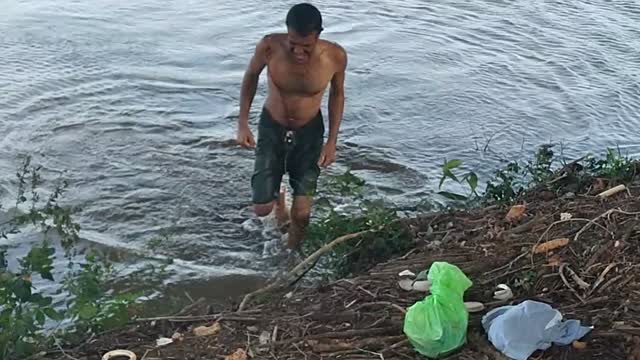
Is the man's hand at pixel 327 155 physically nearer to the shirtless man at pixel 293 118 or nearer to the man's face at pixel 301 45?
the shirtless man at pixel 293 118

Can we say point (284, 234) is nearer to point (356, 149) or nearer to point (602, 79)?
point (356, 149)

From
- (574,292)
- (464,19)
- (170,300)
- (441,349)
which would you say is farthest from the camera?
(464,19)

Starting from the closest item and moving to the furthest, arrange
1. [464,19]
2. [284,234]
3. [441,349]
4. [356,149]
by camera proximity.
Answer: [441,349] → [284,234] → [356,149] → [464,19]

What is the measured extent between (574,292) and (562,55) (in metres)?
7.32

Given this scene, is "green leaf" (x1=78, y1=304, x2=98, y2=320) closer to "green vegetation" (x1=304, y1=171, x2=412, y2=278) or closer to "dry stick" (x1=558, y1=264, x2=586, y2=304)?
"green vegetation" (x1=304, y1=171, x2=412, y2=278)

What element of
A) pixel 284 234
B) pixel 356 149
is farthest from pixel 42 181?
pixel 356 149

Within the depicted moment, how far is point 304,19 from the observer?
19.0 ft

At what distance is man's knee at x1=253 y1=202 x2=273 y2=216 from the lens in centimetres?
671

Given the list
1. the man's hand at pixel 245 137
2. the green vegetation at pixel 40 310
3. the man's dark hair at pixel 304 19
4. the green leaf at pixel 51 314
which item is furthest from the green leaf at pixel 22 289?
the man's dark hair at pixel 304 19

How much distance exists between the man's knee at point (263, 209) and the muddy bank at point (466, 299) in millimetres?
1271

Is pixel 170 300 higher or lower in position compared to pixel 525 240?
lower

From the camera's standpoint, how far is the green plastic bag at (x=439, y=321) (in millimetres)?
4215

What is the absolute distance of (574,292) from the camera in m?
4.70

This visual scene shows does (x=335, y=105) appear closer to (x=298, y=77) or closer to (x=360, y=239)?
(x=298, y=77)
